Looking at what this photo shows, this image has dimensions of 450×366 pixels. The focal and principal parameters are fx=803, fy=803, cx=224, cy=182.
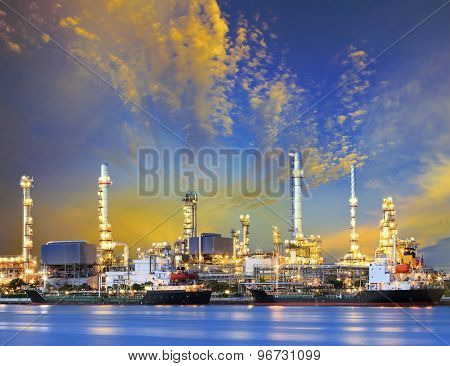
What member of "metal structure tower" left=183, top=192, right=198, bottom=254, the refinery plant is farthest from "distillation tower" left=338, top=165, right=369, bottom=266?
"metal structure tower" left=183, top=192, right=198, bottom=254

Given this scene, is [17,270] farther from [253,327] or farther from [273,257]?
[253,327]

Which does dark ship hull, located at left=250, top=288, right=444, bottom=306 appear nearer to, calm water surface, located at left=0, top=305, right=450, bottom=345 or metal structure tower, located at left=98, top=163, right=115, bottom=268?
calm water surface, located at left=0, top=305, right=450, bottom=345

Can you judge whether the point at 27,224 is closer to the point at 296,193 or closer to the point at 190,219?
the point at 190,219

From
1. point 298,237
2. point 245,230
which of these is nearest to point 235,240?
point 245,230

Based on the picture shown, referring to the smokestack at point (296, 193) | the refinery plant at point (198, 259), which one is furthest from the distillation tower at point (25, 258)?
the smokestack at point (296, 193)

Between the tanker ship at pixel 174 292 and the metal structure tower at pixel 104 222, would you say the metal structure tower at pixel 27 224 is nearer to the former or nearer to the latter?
the metal structure tower at pixel 104 222
